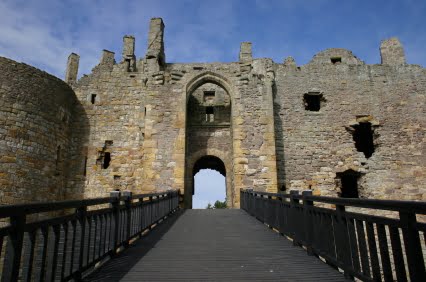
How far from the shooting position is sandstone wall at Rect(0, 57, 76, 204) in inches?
416

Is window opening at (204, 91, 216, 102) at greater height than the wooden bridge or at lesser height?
greater

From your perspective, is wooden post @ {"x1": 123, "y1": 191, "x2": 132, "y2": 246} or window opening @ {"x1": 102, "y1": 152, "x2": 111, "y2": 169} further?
window opening @ {"x1": 102, "y1": 152, "x2": 111, "y2": 169}

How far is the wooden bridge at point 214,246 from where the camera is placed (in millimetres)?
2398

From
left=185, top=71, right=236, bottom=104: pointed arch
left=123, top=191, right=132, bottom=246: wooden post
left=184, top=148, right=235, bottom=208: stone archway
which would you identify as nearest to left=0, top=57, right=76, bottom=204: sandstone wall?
left=184, top=148, right=235, bottom=208: stone archway

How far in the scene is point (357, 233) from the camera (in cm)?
325

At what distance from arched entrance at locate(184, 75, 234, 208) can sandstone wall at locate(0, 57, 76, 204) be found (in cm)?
576

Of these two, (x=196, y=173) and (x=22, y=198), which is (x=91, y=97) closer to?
(x=22, y=198)

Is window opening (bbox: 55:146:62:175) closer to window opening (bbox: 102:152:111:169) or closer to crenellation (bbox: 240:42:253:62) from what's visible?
window opening (bbox: 102:152:111:169)

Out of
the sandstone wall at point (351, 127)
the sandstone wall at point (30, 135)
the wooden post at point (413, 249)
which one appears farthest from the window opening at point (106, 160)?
the wooden post at point (413, 249)

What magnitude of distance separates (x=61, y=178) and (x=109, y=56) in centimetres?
807

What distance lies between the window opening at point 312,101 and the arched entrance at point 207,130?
4.15 metres

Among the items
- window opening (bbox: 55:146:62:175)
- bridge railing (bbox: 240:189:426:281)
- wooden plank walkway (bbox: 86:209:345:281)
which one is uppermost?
window opening (bbox: 55:146:62:175)

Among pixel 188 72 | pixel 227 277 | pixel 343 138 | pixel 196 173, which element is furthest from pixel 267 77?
pixel 227 277

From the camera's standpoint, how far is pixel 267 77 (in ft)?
45.6
